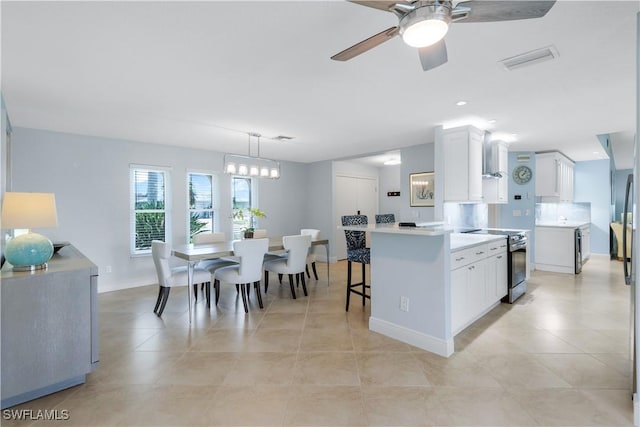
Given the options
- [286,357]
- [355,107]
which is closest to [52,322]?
[286,357]

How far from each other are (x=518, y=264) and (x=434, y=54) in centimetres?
339

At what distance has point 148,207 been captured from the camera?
5.04 meters

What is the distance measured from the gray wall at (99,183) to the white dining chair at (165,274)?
1.58 meters

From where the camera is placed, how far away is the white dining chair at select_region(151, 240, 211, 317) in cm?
340

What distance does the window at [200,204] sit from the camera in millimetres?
5488

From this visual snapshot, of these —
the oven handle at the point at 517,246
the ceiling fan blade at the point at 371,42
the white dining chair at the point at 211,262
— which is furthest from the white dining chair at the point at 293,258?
the ceiling fan blade at the point at 371,42

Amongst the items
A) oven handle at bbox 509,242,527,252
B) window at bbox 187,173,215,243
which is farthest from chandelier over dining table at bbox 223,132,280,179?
oven handle at bbox 509,242,527,252

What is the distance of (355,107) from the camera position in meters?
3.19

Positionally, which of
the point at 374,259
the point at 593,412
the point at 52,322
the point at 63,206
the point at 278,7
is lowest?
the point at 593,412

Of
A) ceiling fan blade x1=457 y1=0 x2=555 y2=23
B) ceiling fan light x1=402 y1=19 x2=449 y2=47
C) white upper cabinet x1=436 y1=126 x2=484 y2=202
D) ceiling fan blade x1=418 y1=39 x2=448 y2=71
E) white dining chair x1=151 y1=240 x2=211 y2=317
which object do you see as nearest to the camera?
ceiling fan blade x1=457 y1=0 x2=555 y2=23

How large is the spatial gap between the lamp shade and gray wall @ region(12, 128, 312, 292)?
7.60 ft

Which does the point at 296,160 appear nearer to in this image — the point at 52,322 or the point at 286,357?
the point at 286,357

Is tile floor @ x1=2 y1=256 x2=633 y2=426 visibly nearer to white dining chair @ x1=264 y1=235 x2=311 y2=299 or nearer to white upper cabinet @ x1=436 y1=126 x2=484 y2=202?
white dining chair @ x1=264 y1=235 x2=311 y2=299

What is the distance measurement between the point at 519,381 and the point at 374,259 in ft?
4.80
